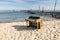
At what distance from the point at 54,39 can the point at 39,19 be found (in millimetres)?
3654

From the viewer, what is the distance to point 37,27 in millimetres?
12828

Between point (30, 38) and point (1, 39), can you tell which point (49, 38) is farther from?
point (1, 39)

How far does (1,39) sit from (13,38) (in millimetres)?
Result: 692

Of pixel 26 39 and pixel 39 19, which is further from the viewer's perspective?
pixel 39 19

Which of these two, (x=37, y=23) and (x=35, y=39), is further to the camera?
(x=37, y=23)

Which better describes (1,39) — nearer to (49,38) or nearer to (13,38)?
(13,38)

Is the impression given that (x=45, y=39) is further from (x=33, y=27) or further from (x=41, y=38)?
(x=33, y=27)

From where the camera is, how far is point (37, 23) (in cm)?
1273

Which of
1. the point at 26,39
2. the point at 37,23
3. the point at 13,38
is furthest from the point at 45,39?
the point at 37,23

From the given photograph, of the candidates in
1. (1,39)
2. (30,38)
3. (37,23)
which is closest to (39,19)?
(37,23)

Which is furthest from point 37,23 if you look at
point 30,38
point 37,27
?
point 30,38

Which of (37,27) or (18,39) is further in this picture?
(37,27)

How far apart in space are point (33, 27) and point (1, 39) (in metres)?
4.04

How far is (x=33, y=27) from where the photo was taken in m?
13.3
